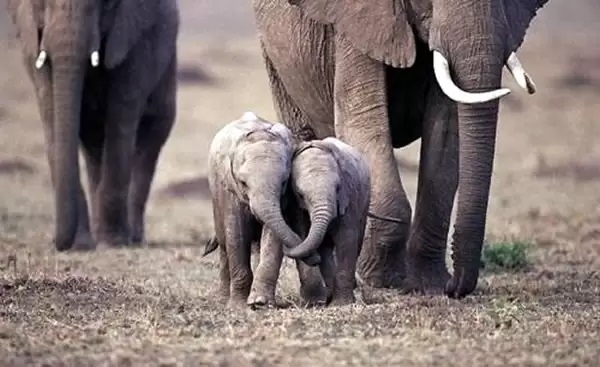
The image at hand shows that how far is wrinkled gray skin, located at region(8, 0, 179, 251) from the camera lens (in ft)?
47.1

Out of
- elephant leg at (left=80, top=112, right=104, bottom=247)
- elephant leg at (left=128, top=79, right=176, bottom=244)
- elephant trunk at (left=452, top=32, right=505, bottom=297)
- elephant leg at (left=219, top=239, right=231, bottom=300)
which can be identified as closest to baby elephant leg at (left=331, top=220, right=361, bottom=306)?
elephant trunk at (left=452, top=32, right=505, bottom=297)

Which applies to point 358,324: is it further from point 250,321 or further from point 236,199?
point 236,199

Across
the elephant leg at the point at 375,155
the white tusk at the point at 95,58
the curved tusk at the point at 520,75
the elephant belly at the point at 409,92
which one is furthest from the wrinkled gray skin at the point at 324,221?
the white tusk at the point at 95,58

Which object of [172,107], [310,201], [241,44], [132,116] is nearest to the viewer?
[310,201]

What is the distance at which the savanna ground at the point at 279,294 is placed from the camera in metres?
7.89

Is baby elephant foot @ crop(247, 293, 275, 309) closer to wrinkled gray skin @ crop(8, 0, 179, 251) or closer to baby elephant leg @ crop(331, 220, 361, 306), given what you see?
baby elephant leg @ crop(331, 220, 361, 306)

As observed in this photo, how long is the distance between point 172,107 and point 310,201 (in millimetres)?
8203

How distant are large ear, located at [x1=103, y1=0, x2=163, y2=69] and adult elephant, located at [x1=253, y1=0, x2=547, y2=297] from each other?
3307 mm

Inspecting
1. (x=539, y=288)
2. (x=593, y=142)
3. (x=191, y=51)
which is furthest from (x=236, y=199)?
(x=191, y=51)

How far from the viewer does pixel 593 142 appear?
2795 centimetres

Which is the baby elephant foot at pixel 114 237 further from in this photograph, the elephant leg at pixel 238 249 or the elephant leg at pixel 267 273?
the elephant leg at pixel 267 273

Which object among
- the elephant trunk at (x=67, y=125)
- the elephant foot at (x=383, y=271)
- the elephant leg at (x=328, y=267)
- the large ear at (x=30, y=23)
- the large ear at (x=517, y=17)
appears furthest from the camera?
the large ear at (x=30, y=23)

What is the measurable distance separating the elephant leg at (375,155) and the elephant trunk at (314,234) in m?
1.48

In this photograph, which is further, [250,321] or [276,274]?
[276,274]
